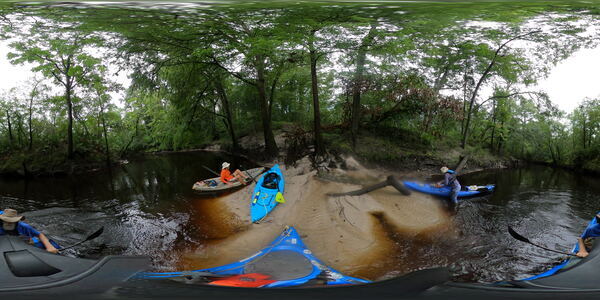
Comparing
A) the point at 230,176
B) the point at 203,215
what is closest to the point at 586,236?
the point at 230,176

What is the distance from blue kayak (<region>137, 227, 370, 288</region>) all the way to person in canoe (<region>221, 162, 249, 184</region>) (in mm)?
600

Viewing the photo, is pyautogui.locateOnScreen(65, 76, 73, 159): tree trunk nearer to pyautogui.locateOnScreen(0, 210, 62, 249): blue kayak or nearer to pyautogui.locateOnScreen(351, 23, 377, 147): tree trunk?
pyautogui.locateOnScreen(0, 210, 62, 249): blue kayak

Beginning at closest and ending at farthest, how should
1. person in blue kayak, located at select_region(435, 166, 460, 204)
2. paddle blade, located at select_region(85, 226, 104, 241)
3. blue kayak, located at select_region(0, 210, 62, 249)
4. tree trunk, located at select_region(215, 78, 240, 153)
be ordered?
1. blue kayak, located at select_region(0, 210, 62, 249)
2. paddle blade, located at select_region(85, 226, 104, 241)
3. person in blue kayak, located at select_region(435, 166, 460, 204)
4. tree trunk, located at select_region(215, 78, 240, 153)

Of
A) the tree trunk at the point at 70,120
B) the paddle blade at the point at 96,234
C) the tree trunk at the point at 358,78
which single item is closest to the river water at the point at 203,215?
the paddle blade at the point at 96,234

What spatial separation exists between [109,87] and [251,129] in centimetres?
77

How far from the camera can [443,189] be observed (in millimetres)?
1400

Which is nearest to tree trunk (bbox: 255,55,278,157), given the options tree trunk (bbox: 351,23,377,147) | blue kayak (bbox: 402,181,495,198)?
tree trunk (bbox: 351,23,377,147)

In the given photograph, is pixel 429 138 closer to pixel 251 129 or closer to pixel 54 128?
pixel 251 129

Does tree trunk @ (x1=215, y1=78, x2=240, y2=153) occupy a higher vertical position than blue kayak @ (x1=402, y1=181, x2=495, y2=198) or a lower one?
higher

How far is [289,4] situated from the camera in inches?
49.6

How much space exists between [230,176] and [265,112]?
18.3 inches

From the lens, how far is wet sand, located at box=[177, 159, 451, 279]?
119 centimetres

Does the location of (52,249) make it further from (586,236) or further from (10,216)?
(586,236)

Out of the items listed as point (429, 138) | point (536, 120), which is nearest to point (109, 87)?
point (429, 138)
